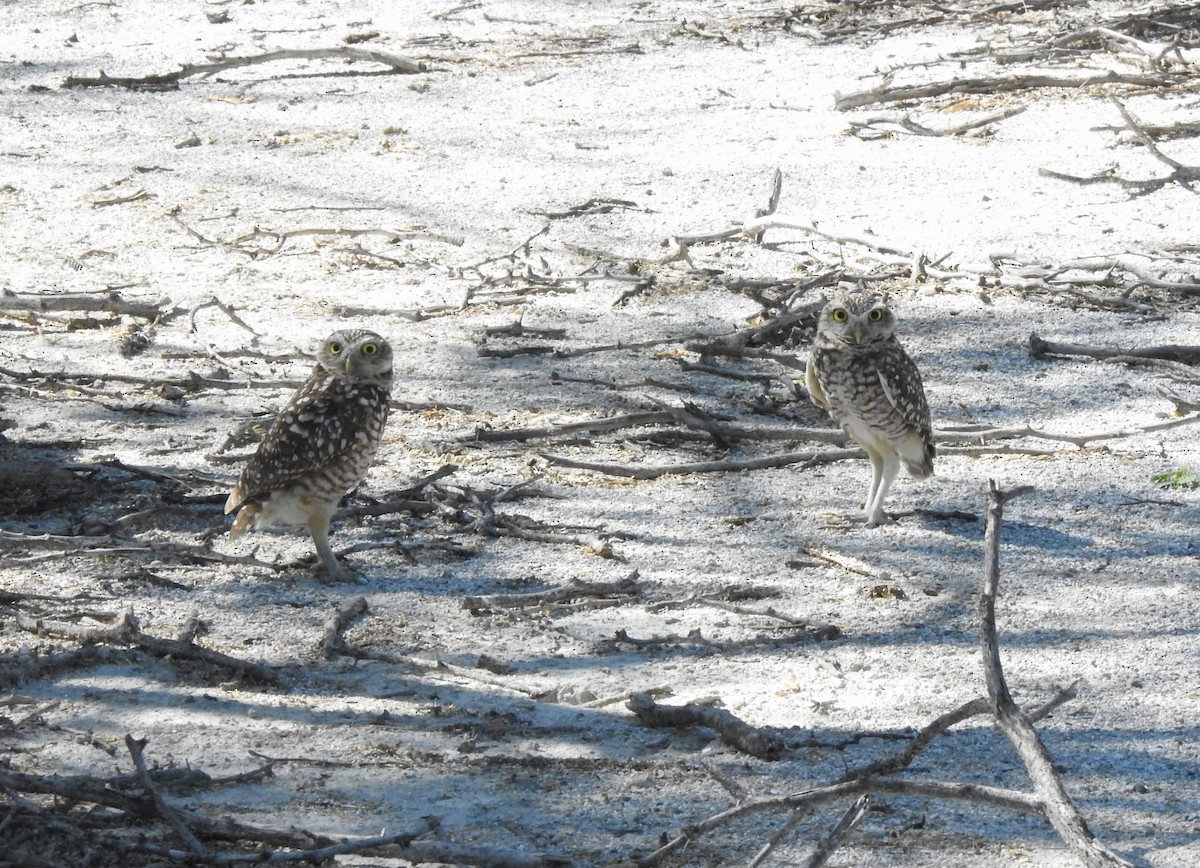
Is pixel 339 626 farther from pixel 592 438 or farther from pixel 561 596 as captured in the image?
pixel 592 438

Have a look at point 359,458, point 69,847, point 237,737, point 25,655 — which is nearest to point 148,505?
point 359,458

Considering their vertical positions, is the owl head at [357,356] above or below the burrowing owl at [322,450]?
above

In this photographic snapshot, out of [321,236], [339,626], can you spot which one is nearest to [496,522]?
[339,626]

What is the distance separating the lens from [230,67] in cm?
1476

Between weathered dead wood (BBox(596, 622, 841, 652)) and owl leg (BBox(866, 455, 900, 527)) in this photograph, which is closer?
weathered dead wood (BBox(596, 622, 841, 652))

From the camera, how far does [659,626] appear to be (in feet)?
18.4

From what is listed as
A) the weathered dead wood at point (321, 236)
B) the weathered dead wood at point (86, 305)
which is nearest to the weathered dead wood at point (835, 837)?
the weathered dead wood at point (86, 305)

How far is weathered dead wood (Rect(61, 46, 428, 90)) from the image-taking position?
14.5 metres

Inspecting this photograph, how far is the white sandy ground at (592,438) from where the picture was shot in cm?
445

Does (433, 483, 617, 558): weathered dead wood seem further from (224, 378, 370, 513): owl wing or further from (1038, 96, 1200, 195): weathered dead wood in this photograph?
(1038, 96, 1200, 195): weathered dead wood

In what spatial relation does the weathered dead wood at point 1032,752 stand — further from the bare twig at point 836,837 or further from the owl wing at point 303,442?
the owl wing at point 303,442

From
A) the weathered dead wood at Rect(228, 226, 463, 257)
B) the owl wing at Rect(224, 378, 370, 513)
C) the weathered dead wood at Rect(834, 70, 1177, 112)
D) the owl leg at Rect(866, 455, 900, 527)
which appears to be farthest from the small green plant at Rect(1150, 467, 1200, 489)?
the weathered dead wood at Rect(834, 70, 1177, 112)

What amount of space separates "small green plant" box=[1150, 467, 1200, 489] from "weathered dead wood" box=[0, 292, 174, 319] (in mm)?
5696

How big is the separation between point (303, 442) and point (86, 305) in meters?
3.90
